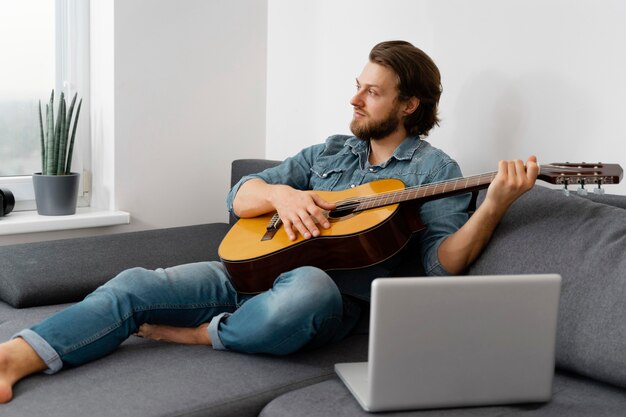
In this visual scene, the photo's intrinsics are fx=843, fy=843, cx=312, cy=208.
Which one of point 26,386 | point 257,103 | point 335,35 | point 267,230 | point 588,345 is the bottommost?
point 26,386

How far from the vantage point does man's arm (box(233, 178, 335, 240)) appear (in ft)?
7.23

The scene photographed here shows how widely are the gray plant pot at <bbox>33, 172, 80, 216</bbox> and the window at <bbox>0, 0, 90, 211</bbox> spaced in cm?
15

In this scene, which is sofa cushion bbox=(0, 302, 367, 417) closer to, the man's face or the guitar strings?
the guitar strings

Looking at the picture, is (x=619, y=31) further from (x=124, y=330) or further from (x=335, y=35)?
(x=124, y=330)

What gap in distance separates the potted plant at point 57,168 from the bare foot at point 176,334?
114 cm

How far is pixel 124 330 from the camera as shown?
2.08 metres

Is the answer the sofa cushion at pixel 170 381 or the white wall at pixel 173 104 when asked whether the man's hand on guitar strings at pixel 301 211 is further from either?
the white wall at pixel 173 104

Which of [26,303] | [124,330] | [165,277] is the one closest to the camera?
[124,330]

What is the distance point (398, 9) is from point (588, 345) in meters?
1.57

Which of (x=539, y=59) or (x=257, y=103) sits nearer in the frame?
(x=539, y=59)

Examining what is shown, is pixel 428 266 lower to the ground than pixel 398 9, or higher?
lower

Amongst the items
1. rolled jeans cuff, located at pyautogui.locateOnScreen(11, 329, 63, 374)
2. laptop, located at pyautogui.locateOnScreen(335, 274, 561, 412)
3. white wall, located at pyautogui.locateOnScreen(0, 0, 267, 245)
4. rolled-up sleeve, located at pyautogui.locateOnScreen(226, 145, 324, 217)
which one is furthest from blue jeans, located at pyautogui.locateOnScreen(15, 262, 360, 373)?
white wall, located at pyautogui.locateOnScreen(0, 0, 267, 245)

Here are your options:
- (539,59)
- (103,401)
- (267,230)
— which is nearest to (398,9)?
(539,59)

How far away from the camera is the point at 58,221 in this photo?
3119mm
